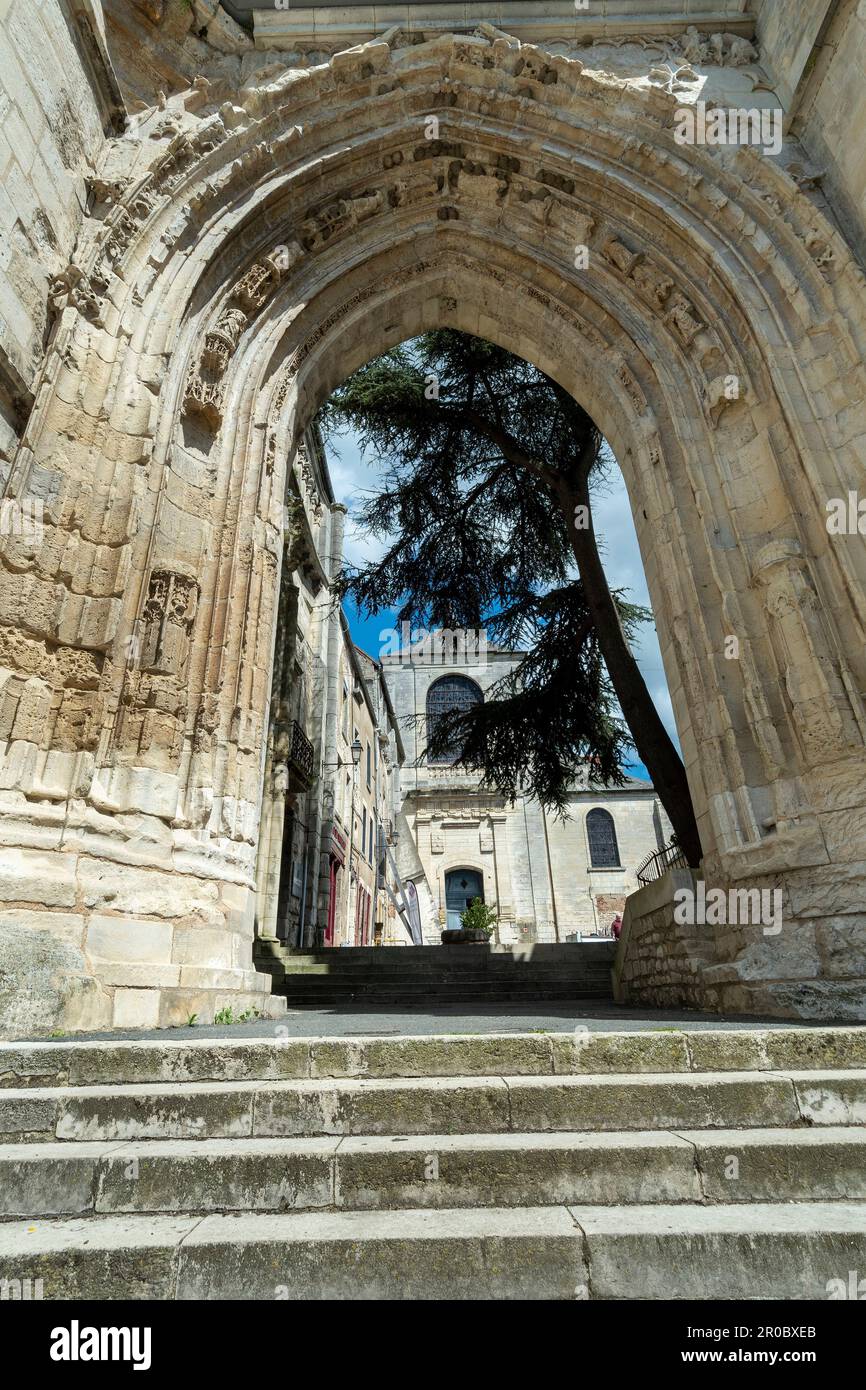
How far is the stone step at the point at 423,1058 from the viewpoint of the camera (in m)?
2.27

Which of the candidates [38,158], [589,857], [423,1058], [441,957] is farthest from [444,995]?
[589,857]

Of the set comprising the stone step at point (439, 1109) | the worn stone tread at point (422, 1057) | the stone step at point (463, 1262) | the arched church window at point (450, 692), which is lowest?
the stone step at point (463, 1262)

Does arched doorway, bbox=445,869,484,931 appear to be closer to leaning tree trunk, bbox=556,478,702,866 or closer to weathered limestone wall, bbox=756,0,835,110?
leaning tree trunk, bbox=556,478,702,866

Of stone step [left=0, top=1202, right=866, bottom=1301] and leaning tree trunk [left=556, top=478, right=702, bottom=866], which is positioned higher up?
leaning tree trunk [left=556, top=478, right=702, bottom=866]

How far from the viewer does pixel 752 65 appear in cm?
689

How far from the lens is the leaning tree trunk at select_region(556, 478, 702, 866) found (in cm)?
723

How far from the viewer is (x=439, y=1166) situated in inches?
68.2

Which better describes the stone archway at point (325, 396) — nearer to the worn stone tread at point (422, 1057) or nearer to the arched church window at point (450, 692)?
the worn stone tread at point (422, 1057)

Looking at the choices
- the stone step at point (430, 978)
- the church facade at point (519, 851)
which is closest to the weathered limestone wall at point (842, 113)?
the stone step at point (430, 978)

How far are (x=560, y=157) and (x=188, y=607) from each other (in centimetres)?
598

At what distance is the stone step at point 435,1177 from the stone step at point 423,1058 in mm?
497

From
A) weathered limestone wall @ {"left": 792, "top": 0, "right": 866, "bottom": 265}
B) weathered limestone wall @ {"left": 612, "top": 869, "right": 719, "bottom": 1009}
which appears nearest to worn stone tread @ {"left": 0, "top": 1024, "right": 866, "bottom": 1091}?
weathered limestone wall @ {"left": 612, "top": 869, "right": 719, "bottom": 1009}

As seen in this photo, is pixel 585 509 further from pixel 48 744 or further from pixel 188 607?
pixel 48 744

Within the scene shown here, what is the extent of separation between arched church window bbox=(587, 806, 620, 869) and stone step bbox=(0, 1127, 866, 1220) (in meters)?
Answer: 24.7
